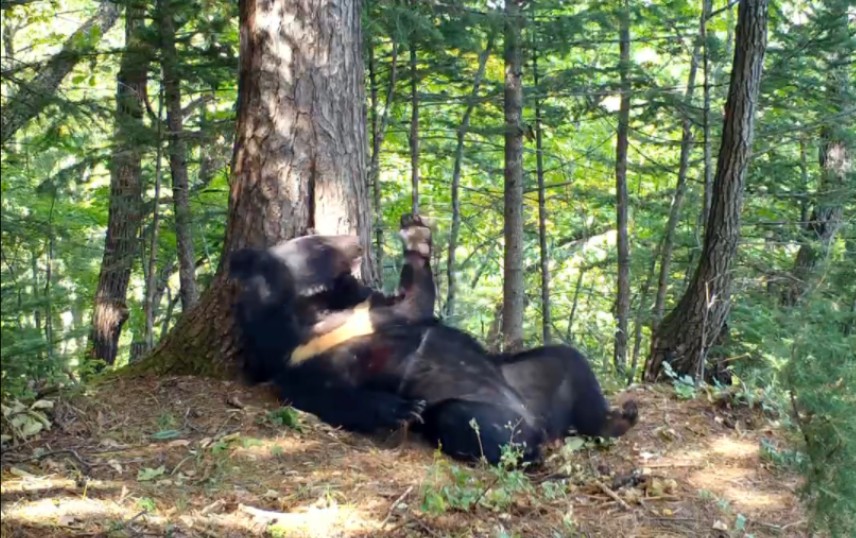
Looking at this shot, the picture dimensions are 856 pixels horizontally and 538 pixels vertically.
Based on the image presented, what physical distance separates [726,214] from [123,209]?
21.4 ft

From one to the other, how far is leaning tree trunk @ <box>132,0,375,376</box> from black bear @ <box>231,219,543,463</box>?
29cm

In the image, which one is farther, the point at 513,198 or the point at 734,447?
the point at 513,198

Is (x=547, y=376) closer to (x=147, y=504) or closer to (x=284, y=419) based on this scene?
(x=284, y=419)

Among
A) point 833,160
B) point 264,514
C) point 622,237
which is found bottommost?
point 264,514

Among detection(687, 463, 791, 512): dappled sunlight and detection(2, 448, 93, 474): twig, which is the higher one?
detection(2, 448, 93, 474): twig

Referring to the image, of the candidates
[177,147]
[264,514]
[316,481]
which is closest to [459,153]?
[177,147]

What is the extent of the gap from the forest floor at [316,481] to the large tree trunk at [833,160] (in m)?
3.61

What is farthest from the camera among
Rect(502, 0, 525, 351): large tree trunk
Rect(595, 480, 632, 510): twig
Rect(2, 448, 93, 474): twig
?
Rect(502, 0, 525, 351): large tree trunk

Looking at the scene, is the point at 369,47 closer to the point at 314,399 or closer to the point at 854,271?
the point at 314,399

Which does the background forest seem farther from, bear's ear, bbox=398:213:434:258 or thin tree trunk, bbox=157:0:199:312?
bear's ear, bbox=398:213:434:258

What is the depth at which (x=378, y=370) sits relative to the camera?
522 centimetres

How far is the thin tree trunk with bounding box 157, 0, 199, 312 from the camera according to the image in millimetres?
7531

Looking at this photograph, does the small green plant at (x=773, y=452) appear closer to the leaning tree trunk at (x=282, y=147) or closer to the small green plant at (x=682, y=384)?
the small green plant at (x=682, y=384)

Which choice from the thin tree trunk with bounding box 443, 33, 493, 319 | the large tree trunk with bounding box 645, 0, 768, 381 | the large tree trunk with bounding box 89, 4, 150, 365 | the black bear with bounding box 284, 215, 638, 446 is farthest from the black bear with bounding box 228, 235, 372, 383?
the thin tree trunk with bounding box 443, 33, 493, 319
